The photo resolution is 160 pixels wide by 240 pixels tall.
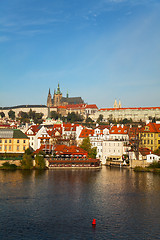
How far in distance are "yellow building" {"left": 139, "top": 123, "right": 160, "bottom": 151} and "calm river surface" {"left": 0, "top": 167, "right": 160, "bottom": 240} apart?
69.7 ft

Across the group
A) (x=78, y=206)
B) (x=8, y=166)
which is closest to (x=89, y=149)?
(x=8, y=166)

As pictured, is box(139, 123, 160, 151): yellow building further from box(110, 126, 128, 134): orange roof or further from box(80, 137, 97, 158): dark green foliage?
box(80, 137, 97, 158): dark green foliage

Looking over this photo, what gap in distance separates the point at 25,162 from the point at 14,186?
21.0 meters

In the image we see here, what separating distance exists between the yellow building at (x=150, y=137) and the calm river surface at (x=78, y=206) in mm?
21249

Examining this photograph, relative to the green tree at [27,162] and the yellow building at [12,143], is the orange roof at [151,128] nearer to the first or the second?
the yellow building at [12,143]

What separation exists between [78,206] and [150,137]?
45234mm

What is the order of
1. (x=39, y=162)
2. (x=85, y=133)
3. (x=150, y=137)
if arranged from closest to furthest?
(x=39, y=162)
(x=150, y=137)
(x=85, y=133)

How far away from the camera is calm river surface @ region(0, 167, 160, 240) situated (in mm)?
32875

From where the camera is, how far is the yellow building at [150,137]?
83062 mm

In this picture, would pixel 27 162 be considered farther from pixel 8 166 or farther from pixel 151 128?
pixel 151 128

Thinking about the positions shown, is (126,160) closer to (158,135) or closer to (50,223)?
(158,135)

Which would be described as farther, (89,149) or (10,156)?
(89,149)

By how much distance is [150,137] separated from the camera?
83688mm

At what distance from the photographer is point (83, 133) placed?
317 ft
